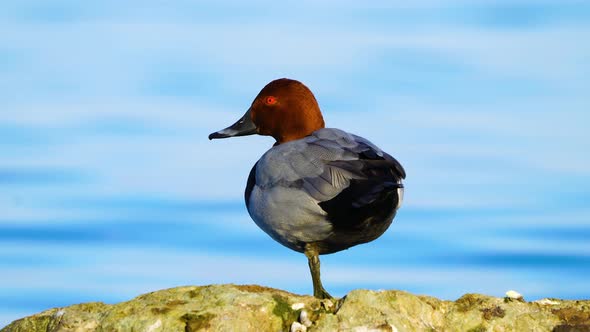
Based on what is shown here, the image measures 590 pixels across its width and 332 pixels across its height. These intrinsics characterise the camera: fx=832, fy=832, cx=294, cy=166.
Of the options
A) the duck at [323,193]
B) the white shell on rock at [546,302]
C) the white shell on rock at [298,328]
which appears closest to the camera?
the white shell on rock at [298,328]

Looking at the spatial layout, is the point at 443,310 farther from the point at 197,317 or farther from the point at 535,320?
the point at 197,317

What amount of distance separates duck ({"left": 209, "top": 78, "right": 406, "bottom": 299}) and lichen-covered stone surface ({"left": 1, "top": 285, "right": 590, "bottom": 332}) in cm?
80

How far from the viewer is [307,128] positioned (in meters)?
8.52

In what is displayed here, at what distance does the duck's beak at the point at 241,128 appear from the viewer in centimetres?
914

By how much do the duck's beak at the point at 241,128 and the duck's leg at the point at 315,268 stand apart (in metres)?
2.15

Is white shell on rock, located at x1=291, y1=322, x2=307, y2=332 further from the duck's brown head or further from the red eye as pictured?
the red eye

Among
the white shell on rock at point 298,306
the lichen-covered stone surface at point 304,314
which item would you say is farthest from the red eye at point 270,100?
the white shell on rock at point 298,306

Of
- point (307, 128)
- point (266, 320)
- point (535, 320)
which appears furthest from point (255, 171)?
point (535, 320)

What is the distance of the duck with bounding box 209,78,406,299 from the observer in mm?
6961

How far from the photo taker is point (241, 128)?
Result: 9.23m

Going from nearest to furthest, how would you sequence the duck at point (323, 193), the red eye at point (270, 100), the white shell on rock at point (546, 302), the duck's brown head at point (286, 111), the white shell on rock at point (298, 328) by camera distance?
the white shell on rock at point (298, 328) → the white shell on rock at point (546, 302) → the duck at point (323, 193) → the duck's brown head at point (286, 111) → the red eye at point (270, 100)

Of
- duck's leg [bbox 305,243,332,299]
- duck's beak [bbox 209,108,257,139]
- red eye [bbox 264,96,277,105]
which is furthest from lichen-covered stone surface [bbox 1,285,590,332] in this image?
duck's beak [bbox 209,108,257,139]

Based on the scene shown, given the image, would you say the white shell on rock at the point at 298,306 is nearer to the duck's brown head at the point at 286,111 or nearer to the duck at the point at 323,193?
the duck at the point at 323,193

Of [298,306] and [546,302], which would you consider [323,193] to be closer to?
[298,306]
